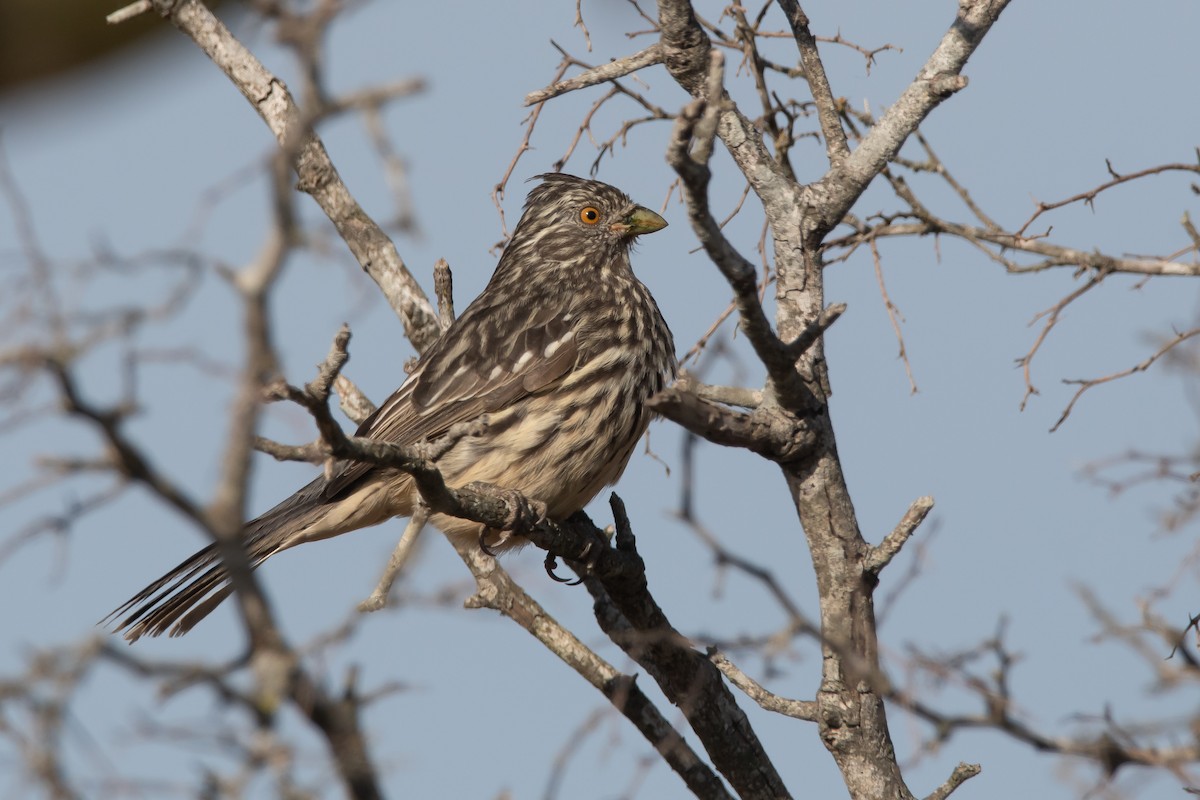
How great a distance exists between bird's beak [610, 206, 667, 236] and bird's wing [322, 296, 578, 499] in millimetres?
877

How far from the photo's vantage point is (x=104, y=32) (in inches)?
343

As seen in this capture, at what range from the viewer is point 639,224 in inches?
259

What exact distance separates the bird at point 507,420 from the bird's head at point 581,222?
20.1 inches

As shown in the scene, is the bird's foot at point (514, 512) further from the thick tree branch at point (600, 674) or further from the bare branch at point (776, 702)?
the bare branch at point (776, 702)

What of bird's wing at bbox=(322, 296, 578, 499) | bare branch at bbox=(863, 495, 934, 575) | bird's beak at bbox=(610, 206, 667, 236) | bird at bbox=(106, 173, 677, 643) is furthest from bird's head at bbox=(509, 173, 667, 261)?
bare branch at bbox=(863, 495, 934, 575)

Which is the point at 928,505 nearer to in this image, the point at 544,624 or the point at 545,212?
the point at 544,624

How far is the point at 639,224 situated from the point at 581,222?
0.30 meters

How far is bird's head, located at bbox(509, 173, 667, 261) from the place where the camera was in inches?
258

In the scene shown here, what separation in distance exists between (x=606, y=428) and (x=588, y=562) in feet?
2.05

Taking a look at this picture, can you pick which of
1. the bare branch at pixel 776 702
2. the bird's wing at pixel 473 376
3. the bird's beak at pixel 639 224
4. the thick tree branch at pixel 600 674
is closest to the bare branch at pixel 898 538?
the bare branch at pixel 776 702

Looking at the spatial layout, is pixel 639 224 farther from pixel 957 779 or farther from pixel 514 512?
pixel 957 779

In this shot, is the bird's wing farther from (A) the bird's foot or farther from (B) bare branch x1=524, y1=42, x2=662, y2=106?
(B) bare branch x1=524, y1=42, x2=662, y2=106

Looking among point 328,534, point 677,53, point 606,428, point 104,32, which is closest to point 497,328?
point 606,428

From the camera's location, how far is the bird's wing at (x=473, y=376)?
217 inches
